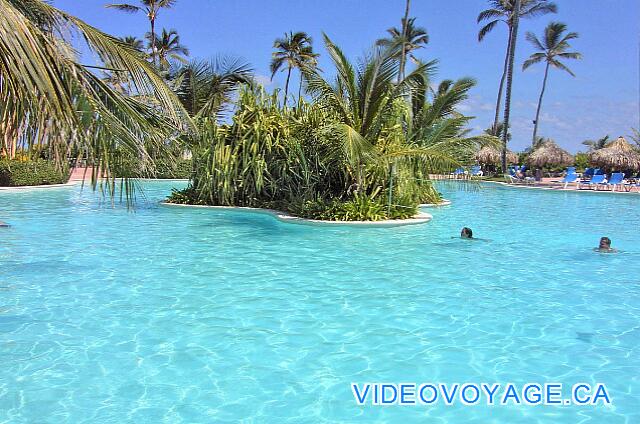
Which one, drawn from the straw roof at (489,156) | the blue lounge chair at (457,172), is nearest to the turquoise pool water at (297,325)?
the blue lounge chair at (457,172)

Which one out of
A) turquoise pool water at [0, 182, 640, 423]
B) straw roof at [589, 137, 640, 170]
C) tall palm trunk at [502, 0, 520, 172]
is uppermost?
tall palm trunk at [502, 0, 520, 172]

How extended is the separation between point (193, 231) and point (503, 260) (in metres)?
6.52

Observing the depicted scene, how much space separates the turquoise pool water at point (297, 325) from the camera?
3.85m

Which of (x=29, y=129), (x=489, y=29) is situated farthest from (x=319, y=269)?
(x=489, y=29)

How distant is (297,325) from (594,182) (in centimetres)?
2446

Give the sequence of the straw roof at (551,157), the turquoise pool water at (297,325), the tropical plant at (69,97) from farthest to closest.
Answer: the straw roof at (551,157)
the turquoise pool water at (297,325)
the tropical plant at (69,97)

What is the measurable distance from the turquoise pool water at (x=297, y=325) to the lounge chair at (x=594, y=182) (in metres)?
16.7

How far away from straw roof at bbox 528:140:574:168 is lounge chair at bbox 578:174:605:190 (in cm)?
823

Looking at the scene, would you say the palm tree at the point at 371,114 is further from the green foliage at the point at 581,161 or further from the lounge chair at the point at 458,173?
the green foliage at the point at 581,161

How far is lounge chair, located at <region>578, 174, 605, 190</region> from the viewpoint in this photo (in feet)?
83.9

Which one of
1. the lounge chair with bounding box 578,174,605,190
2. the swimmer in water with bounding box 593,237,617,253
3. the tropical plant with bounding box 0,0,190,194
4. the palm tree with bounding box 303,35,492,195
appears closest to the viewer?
the tropical plant with bounding box 0,0,190,194

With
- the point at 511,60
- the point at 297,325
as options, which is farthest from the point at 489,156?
the point at 297,325

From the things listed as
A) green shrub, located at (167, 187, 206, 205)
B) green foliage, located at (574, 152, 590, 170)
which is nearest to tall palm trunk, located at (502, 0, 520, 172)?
green foliage, located at (574, 152, 590, 170)

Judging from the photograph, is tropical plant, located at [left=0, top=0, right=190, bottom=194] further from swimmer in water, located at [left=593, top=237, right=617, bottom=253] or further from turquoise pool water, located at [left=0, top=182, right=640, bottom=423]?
swimmer in water, located at [left=593, top=237, right=617, bottom=253]
